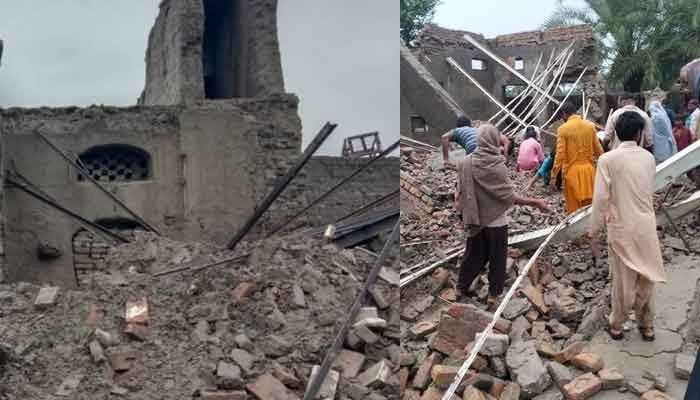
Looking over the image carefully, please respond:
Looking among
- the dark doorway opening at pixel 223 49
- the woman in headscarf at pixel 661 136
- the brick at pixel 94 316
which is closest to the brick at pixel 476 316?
the brick at pixel 94 316

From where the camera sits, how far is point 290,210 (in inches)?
389

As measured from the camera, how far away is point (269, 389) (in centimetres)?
420

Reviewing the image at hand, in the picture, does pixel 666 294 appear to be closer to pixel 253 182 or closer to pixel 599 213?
pixel 599 213

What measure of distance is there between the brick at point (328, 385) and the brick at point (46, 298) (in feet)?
7.05

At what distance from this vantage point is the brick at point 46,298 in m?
5.30

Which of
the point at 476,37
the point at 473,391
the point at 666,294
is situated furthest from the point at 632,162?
the point at 476,37

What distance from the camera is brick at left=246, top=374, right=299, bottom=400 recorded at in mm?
4156

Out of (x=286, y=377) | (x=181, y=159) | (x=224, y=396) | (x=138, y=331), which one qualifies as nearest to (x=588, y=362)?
(x=286, y=377)

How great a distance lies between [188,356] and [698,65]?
128 inches

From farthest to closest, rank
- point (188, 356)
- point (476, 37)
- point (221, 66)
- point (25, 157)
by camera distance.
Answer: point (476, 37) < point (221, 66) < point (25, 157) < point (188, 356)

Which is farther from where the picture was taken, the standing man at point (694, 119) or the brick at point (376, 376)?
the standing man at point (694, 119)

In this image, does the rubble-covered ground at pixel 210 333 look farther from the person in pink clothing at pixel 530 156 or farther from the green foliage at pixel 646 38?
the green foliage at pixel 646 38

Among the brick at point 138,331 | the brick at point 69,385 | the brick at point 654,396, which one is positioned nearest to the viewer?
the brick at point 654,396

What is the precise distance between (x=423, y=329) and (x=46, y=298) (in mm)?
2816
